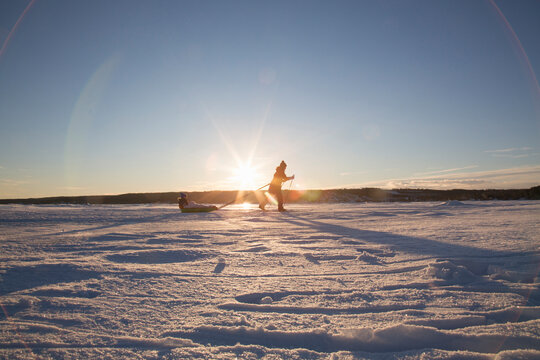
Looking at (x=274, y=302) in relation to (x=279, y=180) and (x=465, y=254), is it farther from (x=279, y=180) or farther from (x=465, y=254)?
(x=279, y=180)

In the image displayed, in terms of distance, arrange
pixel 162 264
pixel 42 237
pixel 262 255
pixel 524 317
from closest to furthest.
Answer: pixel 524 317 → pixel 162 264 → pixel 262 255 → pixel 42 237

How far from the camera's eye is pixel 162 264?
2.88 m

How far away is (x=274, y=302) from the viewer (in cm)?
188

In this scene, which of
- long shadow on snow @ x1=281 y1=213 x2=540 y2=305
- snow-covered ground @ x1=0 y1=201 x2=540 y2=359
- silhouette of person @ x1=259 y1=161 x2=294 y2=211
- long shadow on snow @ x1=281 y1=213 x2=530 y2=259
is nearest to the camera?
snow-covered ground @ x1=0 y1=201 x2=540 y2=359

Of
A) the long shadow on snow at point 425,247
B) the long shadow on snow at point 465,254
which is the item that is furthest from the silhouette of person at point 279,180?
the long shadow on snow at point 465,254

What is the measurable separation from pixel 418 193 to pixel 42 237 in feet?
80.3

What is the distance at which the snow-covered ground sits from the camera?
4.44 ft

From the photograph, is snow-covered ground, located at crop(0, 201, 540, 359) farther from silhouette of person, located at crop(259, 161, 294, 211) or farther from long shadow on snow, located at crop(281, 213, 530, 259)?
silhouette of person, located at crop(259, 161, 294, 211)

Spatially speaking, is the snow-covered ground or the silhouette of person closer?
the snow-covered ground

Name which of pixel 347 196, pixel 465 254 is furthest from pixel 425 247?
pixel 347 196

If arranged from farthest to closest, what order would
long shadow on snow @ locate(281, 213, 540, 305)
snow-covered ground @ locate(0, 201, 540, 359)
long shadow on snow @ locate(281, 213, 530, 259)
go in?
long shadow on snow @ locate(281, 213, 530, 259)
long shadow on snow @ locate(281, 213, 540, 305)
snow-covered ground @ locate(0, 201, 540, 359)

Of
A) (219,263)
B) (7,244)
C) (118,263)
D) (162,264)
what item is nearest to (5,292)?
(118,263)

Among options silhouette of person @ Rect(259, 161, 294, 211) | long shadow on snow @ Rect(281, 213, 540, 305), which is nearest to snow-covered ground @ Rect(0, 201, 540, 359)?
long shadow on snow @ Rect(281, 213, 540, 305)

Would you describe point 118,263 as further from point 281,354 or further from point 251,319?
point 281,354
